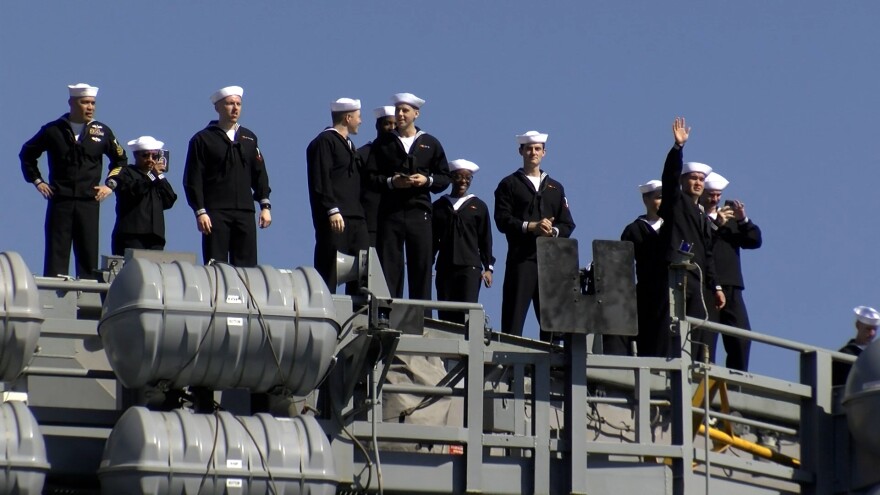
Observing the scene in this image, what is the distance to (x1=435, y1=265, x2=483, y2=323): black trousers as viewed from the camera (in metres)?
19.4

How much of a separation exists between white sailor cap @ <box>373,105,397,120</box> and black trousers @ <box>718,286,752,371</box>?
342 centimetres

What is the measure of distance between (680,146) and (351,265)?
317 centimetres

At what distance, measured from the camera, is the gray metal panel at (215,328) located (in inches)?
564

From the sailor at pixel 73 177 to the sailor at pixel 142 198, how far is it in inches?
6.8

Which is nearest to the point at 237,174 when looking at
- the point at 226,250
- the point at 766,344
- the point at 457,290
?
the point at 226,250

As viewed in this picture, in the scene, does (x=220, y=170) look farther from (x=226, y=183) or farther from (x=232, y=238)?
(x=232, y=238)

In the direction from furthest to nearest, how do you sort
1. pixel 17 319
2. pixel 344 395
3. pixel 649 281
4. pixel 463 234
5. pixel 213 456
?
1. pixel 463 234
2. pixel 649 281
3. pixel 344 395
4. pixel 17 319
5. pixel 213 456

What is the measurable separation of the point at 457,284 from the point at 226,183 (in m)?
2.58

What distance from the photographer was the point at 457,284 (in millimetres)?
19453

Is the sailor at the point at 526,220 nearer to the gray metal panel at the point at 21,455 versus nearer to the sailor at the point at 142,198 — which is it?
the sailor at the point at 142,198

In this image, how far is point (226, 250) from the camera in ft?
58.7

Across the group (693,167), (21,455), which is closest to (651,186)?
(693,167)

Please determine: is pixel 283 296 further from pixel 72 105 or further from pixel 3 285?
pixel 72 105

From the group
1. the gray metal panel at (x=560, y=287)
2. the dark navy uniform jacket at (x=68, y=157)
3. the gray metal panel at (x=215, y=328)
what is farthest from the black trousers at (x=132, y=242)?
the gray metal panel at (x=560, y=287)
